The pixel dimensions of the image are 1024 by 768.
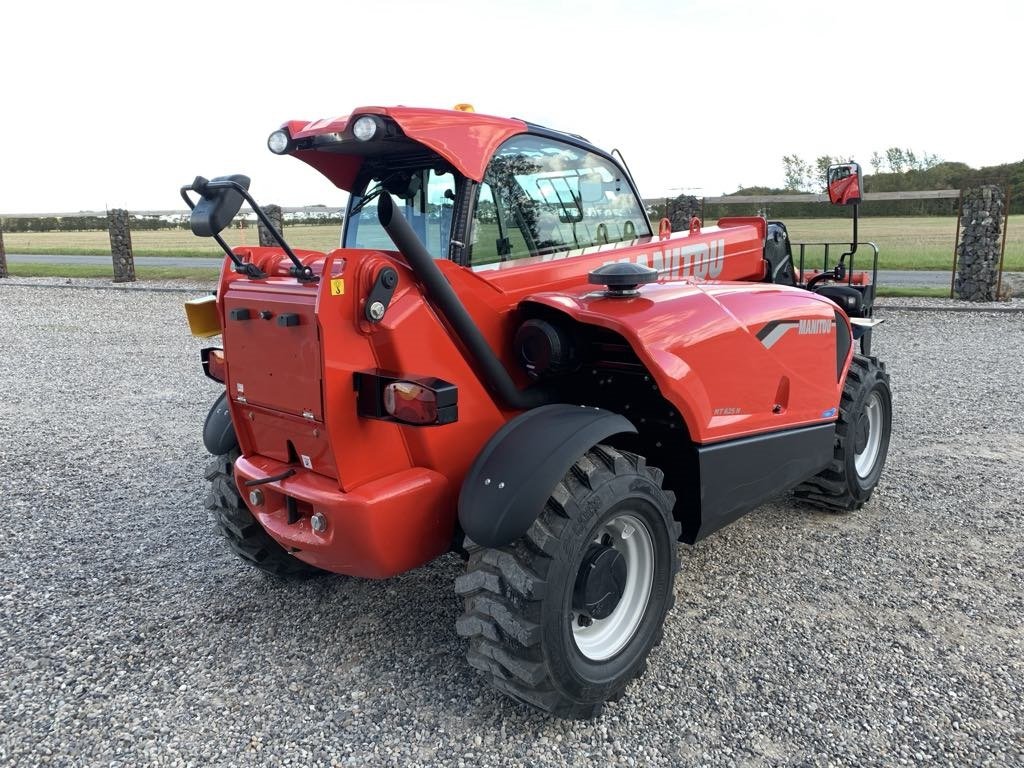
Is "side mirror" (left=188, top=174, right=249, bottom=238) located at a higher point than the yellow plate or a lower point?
higher

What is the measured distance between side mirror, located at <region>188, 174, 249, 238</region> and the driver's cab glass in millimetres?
766

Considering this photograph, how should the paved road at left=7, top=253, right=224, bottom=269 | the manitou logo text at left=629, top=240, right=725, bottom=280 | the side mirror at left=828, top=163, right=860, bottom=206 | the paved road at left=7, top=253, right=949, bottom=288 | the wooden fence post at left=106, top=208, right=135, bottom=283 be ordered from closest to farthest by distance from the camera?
the manitou logo text at left=629, top=240, right=725, bottom=280 → the side mirror at left=828, top=163, right=860, bottom=206 → the paved road at left=7, top=253, right=949, bottom=288 → the wooden fence post at left=106, top=208, right=135, bottom=283 → the paved road at left=7, top=253, right=224, bottom=269

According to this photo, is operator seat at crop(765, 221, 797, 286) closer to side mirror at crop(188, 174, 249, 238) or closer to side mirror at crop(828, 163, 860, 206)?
side mirror at crop(828, 163, 860, 206)

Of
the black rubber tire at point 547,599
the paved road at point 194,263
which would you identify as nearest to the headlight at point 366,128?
the black rubber tire at point 547,599

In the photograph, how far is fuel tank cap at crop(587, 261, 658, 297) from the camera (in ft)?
9.69

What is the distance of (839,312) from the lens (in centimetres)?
404

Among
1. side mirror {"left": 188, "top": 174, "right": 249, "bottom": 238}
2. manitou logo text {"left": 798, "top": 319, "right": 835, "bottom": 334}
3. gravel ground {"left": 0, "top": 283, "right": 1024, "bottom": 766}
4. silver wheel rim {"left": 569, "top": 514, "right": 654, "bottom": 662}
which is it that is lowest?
gravel ground {"left": 0, "top": 283, "right": 1024, "bottom": 766}

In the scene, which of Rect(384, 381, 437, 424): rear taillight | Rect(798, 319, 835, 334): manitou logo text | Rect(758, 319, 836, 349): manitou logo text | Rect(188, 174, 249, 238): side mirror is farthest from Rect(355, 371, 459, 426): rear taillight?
Rect(798, 319, 835, 334): manitou logo text

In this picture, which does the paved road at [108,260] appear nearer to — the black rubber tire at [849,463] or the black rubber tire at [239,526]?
the black rubber tire at [239,526]

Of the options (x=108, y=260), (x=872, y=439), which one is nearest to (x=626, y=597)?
(x=872, y=439)

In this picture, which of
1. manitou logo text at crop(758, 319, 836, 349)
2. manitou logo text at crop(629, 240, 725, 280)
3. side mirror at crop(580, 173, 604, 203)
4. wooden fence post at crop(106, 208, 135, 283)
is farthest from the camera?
wooden fence post at crop(106, 208, 135, 283)

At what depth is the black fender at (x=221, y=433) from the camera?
3504mm

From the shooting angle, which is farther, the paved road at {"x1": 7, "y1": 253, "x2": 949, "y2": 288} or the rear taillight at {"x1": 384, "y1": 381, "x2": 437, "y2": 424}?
the paved road at {"x1": 7, "y1": 253, "x2": 949, "y2": 288}

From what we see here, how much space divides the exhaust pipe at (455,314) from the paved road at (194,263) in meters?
15.4
